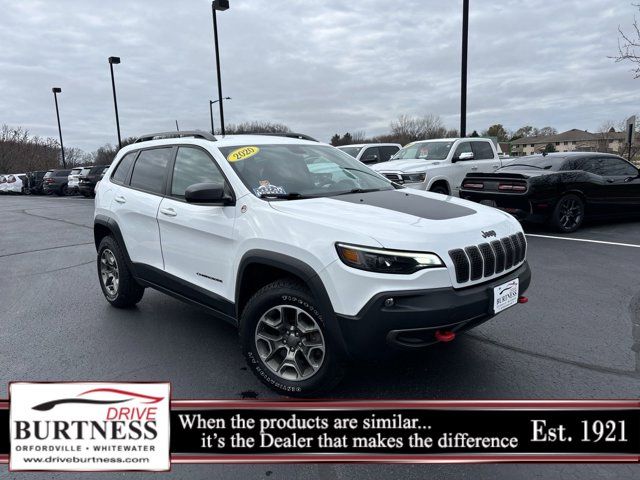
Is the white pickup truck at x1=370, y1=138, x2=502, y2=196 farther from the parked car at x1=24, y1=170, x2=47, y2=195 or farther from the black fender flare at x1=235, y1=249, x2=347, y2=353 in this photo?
the parked car at x1=24, y1=170, x2=47, y2=195

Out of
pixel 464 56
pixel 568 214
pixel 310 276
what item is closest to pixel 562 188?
pixel 568 214

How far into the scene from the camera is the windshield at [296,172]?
11.8 ft

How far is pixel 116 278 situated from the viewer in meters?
5.12

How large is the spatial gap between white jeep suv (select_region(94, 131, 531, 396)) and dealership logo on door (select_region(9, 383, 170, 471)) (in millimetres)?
956

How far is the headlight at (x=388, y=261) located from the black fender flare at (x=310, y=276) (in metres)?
0.23

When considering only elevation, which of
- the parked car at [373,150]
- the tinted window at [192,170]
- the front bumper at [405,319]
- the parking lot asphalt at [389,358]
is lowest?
the parking lot asphalt at [389,358]

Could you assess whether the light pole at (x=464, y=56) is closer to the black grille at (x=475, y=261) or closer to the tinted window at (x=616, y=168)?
the tinted window at (x=616, y=168)

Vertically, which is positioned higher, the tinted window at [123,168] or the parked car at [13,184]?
the tinted window at [123,168]

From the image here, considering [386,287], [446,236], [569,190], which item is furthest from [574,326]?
[569,190]

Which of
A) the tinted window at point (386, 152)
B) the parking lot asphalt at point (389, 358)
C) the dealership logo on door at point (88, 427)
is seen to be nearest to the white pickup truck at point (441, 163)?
the tinted window at point (386, 152)

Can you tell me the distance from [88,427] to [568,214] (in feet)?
29.8

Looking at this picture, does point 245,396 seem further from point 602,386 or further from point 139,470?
point 602,386

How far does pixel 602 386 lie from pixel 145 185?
13.3 feet

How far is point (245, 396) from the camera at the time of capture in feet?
10.6
